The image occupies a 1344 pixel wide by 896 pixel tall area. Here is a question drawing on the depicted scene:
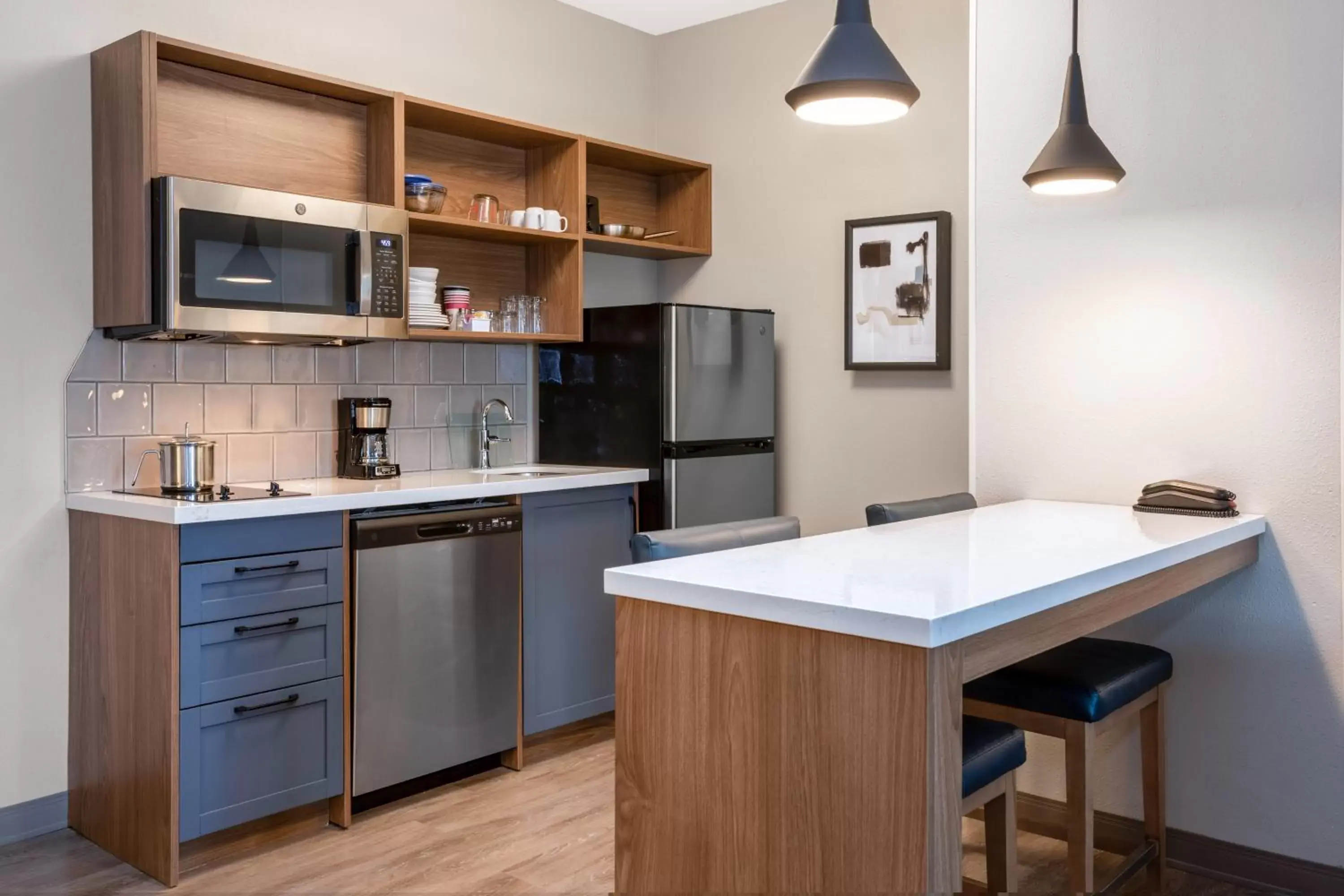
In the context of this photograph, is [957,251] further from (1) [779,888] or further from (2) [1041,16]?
(1) [779,888]

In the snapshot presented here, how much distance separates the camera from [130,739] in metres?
2.82

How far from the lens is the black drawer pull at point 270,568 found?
9.21 ft

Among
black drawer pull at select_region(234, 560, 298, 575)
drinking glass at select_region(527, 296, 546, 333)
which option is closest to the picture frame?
drinking glass at select_region(527, 296, 546, 333)

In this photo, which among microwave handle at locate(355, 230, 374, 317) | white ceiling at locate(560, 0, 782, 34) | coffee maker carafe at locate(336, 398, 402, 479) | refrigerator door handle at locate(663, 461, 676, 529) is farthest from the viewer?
white ceiling at locate(560, 0, 782, 34)

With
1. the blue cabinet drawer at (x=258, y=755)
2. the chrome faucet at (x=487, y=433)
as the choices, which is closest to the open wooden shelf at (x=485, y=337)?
the chrome faucet at (x=487, y=433)

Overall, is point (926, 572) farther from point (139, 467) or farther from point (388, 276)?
point (139, 467)

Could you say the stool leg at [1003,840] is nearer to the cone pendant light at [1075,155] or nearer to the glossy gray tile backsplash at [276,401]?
the cone pendant light at [1075,155]

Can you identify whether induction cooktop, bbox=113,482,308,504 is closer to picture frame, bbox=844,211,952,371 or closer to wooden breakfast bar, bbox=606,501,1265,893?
wooden breakfast bar, bbox=606,501,1265,893

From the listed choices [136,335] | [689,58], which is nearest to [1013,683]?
[136,335]

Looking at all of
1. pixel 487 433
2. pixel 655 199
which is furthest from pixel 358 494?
pixel 655 199

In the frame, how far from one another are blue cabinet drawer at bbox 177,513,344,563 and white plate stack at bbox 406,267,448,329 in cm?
89

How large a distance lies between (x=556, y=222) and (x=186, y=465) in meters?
1.64

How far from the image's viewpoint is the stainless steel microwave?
9.43 feet

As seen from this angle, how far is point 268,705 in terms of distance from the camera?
2883 millimetres
